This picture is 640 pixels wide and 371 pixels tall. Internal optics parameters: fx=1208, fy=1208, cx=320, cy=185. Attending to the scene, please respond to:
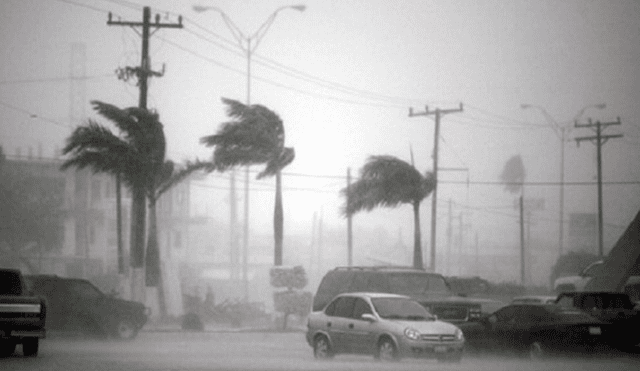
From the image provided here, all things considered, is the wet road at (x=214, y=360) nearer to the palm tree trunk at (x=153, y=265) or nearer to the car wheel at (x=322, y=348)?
the car wheel at (x=322, y=348)

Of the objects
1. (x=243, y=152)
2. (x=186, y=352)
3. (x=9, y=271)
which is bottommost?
(x=186, y=352)

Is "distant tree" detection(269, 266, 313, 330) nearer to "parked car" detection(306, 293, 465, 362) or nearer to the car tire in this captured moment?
"parked car" detection(306, 293, 465, 362)

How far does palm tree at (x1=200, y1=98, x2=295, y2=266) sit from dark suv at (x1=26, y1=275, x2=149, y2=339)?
682 inches

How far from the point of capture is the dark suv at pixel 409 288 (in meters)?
31.1

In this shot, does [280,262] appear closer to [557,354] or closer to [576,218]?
[557,354]

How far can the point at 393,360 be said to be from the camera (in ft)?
87.4

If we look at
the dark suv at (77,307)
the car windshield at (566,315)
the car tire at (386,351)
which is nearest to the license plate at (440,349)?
the car tire at (386,351)

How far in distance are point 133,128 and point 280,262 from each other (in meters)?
9.20

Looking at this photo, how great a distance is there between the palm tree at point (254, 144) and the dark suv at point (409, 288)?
19.3 meters

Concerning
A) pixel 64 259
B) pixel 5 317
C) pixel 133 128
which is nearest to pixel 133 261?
pixel 133 128

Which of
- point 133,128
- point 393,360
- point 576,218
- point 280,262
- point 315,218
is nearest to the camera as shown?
point 393,360

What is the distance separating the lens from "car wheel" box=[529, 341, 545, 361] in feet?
93.0

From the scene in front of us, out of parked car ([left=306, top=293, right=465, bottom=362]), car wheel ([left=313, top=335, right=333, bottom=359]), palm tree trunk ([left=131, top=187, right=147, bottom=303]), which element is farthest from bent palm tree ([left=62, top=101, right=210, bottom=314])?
parked car ([left=306, top=293, right=465, bottom=362])

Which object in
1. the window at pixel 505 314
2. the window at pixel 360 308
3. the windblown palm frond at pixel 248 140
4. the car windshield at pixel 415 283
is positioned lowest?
the window at pixel 505 314
